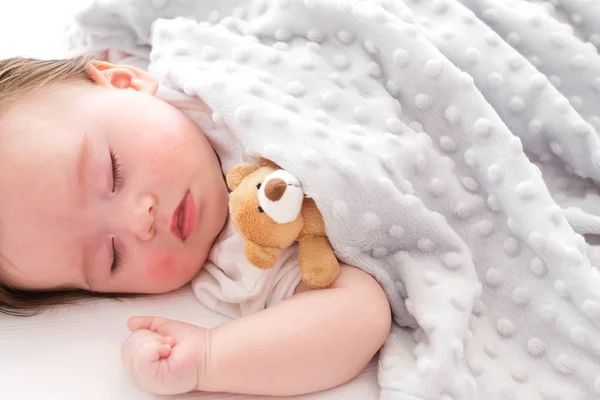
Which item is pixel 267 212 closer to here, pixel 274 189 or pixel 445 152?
pixel 274 189

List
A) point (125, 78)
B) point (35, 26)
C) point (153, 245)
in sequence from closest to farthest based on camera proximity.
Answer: point (153, 245) → point (125, 78) → point (35, 26)

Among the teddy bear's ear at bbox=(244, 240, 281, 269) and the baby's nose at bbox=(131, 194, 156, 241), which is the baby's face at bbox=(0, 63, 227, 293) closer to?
the baby's nose at bbox=(131, 194, 156, 241)

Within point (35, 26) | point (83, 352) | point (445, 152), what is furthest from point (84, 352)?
point (35, 26)

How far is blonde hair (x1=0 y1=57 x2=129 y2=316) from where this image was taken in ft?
2.84

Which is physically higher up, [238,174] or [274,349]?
[238,174]

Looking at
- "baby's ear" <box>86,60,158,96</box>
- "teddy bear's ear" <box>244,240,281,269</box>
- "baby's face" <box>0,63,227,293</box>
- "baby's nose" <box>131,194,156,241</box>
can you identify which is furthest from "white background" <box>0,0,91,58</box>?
"teddy bear's ear" <box>244,240,281,269</box>

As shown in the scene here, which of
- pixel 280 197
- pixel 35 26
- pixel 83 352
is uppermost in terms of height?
pixel 280 197

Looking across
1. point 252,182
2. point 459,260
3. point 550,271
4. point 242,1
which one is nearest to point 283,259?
point 252,182

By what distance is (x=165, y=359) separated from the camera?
0.77 meters

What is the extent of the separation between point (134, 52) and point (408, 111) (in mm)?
500

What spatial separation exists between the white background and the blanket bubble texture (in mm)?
309

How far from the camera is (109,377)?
2.64 ft

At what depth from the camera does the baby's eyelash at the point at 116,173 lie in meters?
0.84

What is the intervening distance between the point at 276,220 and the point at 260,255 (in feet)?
0.18
